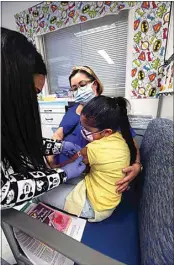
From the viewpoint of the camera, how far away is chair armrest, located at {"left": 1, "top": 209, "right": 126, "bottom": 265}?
15.0 inches

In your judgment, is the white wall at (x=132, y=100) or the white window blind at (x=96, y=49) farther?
the white window blind at (x=96, y=49)

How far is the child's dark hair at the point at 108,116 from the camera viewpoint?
2.63 ft

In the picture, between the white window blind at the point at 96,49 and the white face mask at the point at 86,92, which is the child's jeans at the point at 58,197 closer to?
the white face mask at the point at 86,92

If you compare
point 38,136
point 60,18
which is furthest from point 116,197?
point 60,18

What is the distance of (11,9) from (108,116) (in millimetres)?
2554

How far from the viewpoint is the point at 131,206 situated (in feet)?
2.79

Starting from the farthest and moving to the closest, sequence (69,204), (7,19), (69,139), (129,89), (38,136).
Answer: (7,19), (129,89), (69,139), (69,204), (38,136)

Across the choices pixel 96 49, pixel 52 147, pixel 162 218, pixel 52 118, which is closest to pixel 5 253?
pixel 52 147

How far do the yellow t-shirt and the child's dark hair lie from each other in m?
0.08

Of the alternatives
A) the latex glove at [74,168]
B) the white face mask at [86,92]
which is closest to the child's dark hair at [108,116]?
the latex glove at [74,168]

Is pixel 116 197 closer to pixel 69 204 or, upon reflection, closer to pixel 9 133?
pixel 69 204

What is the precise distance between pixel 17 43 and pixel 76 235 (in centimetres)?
79

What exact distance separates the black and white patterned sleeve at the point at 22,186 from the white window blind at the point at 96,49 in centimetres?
176

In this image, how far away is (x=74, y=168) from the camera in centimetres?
77
